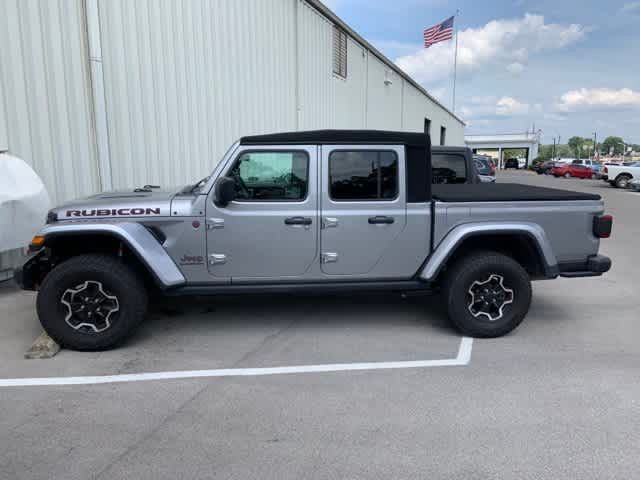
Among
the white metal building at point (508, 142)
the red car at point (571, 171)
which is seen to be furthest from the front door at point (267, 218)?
the white metal building at point (508, 142)

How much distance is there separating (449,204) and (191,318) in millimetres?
2970

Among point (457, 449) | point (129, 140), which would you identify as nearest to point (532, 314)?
point (457, 449)

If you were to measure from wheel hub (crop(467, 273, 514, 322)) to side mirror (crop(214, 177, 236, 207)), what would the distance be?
2413mm

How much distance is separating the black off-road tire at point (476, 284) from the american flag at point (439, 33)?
2983 cm

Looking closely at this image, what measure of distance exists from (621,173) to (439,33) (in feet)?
45.6

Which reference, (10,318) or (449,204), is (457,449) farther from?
(10,318)

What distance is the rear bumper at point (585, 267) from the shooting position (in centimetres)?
471

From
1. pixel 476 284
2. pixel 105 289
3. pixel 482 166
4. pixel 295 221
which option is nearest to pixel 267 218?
pixel 295 221

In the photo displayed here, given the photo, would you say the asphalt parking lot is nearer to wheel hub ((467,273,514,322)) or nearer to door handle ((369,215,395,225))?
wheel hub ((467,273,514,322))

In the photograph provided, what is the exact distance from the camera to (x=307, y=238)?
4500mm

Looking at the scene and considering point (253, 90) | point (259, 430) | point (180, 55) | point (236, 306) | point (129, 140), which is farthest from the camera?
point (253, 90)

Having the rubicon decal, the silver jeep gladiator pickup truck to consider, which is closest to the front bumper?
the silver jeep gladiator pickup truck

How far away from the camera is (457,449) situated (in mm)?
2910

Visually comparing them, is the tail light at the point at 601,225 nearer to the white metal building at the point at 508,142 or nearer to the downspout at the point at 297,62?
the downspout at the point at 297,62
